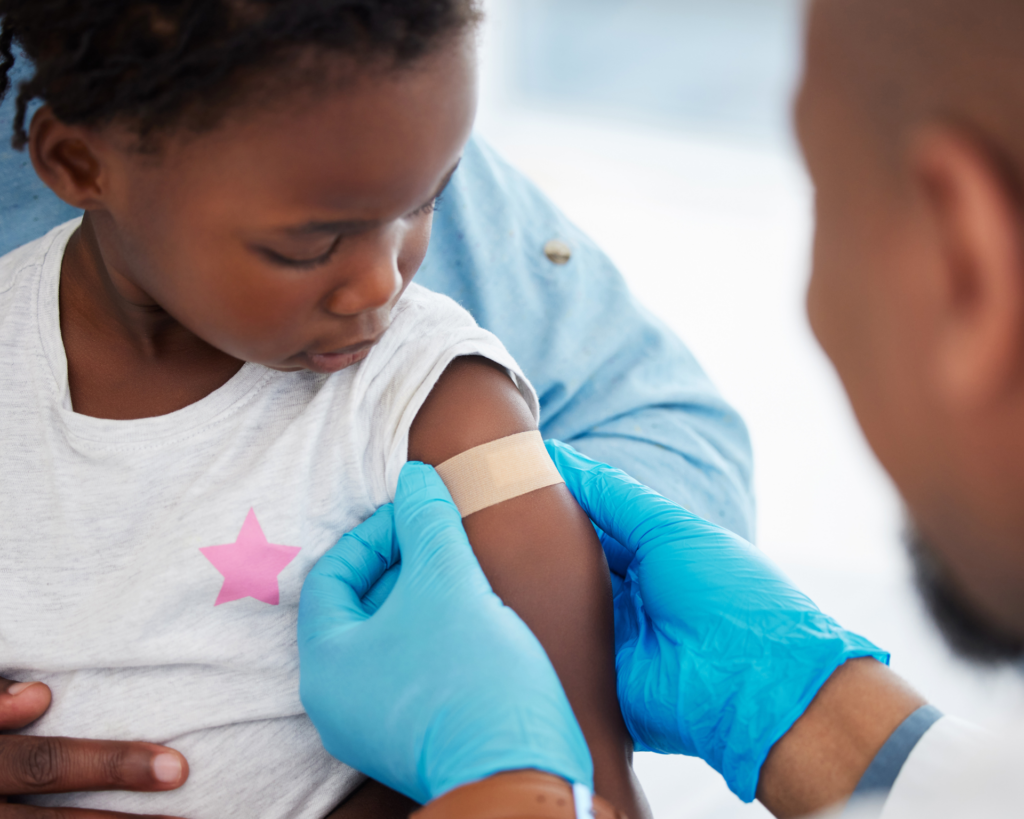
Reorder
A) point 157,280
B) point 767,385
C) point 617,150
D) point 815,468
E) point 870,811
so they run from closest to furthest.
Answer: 1. point 870,811
2. point 157,280
3. point 815,468
4. point 767,385
5. point 617,150

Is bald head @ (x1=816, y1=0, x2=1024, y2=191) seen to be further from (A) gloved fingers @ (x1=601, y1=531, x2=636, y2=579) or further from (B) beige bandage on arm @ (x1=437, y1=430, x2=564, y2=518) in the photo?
(A) gloved fingers @ (x1=601, y1=531, x2=636, y2=579)

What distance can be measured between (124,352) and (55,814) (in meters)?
0.55

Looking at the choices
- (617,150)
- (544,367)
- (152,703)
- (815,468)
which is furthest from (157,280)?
(617,150)

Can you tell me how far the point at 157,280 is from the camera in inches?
35.8

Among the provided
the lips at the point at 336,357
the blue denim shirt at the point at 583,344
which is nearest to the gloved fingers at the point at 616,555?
the blue denim shirt at the point at 583,344

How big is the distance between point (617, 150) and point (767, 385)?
1711 mm

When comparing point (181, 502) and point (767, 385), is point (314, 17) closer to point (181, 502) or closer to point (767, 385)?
point (181, 502)

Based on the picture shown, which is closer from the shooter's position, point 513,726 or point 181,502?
point 513,726

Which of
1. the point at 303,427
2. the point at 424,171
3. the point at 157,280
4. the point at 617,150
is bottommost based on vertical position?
the point at 617,150

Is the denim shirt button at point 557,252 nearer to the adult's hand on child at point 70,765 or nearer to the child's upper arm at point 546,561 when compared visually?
the child's upper arm at point 546,561

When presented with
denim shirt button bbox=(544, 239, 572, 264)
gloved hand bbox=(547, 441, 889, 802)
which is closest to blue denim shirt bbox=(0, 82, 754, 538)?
denim shirt button bbox=(544, 239, 572, 264)

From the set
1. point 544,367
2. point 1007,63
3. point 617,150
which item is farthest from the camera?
point 617,150

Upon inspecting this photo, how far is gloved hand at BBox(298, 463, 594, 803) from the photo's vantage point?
29.7 inches

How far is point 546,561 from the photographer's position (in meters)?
0.94
